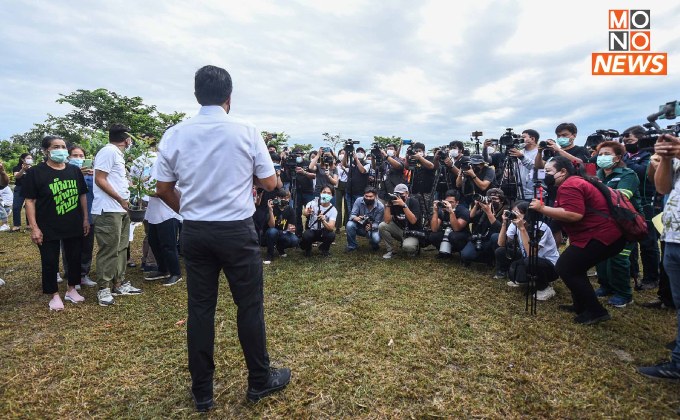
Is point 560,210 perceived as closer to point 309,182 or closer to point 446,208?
point 446,208

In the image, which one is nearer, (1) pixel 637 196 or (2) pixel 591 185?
(2) pixel 591 185

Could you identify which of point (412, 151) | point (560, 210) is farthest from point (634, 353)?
point (412, 151)

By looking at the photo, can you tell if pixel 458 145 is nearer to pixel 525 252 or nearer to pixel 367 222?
pixel 367 222

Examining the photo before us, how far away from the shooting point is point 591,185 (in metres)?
3.15

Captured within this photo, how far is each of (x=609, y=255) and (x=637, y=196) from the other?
1176 mm

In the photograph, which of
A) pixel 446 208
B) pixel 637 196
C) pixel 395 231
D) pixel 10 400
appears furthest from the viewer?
pixel 395 231

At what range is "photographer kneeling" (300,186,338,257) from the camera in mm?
5816

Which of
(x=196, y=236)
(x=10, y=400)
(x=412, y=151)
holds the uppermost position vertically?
(x=412, y=151)

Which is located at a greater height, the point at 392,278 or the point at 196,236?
the point at 196,236

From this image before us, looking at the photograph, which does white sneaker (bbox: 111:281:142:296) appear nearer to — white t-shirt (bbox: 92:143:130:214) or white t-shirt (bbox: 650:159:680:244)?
white t-shirt (bbox: 92:143:130:214)

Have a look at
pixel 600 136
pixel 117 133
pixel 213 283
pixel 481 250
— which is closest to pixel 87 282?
pixel 117 133

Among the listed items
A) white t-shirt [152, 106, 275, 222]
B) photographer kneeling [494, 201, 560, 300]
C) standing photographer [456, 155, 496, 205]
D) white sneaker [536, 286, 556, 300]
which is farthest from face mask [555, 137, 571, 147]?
white t-shirt [152, 106, 275, 222]

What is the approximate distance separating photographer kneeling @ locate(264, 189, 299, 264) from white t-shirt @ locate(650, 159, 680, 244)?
4544 mm

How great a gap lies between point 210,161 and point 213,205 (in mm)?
237
